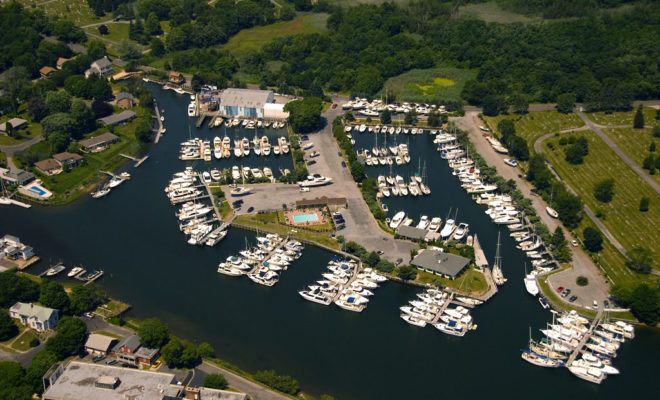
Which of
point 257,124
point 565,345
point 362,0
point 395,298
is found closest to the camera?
point 565,345

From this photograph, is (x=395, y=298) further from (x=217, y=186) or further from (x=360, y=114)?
(x=360, y=114)

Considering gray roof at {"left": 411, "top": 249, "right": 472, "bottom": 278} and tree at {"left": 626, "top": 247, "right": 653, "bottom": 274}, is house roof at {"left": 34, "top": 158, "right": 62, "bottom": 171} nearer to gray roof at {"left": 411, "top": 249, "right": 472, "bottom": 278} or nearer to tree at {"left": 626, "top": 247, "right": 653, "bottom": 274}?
gray roof at {"left": 411, "top": 249, "right": 472, "bottom": 278}

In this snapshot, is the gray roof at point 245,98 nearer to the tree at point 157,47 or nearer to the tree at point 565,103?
the tree at point 157,47

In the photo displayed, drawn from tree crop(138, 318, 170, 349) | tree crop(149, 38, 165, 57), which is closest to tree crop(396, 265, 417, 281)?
tree crop(138, 318, 170, 349)

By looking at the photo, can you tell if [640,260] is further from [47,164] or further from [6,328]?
[47,164]

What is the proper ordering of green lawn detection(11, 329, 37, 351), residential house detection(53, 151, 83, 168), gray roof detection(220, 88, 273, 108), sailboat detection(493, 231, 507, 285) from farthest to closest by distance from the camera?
1. gray roof detection(220, 88, 273, 108)
2. residential house detection(53, 151, 83, 168)
3. sailboat detection(493, 231, 507, 285)
4. green lawn detection(11, 329, 37, 351)

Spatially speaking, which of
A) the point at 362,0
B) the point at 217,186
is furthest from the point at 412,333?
the point at 362,0
